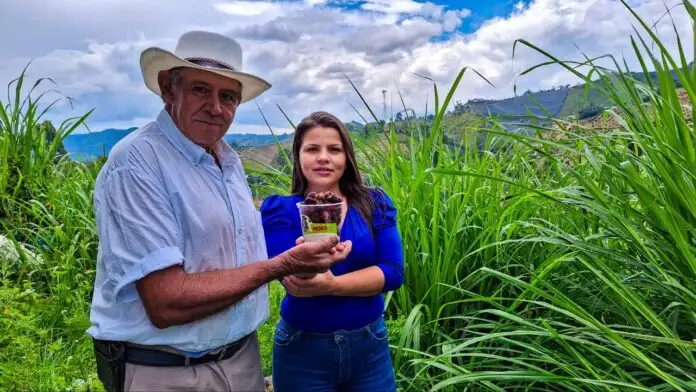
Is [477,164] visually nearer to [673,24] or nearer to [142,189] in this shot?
[673,24]

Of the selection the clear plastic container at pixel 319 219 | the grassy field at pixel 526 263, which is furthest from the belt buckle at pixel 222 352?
the grassy field at pixel 526 263

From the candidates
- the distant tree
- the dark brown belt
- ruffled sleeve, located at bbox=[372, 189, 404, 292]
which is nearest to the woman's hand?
ruffled sleeve, located at bbox=[372, 189, 404, 292]

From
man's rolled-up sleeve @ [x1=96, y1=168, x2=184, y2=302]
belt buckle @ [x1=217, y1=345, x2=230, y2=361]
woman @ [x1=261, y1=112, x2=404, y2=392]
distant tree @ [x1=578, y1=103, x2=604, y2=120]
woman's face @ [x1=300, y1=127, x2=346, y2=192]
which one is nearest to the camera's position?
man's rolled-up sleeve @ [x1=96, y1=168, x2=184, y2=302]

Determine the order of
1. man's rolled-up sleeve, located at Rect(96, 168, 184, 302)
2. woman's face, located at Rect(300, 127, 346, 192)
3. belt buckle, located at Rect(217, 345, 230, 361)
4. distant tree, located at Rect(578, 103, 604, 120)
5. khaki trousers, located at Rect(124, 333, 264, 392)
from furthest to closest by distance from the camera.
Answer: distant tree, located at Rect(578, 103, 604, 120), woman's face, located at Rect(300, 127, 346, 192), belt buckle, located at Rect(217, 345, 230, 361), khaki trousers, located at Rect(124, 333, 264, 392), man's rolled-up sleeve, located at Rect(96, 168, 184, 302)

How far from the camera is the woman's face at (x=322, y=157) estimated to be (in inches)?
89.0

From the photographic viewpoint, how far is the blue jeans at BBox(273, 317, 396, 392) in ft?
7.06

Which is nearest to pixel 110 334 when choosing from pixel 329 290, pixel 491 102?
pixel 329 290

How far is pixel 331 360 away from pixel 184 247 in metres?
0.69

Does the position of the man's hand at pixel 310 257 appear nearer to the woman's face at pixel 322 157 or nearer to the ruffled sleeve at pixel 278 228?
the ruffled sleeve at pixel 278 228

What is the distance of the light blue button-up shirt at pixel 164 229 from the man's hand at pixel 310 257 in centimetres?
23

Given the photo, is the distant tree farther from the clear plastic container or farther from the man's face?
the man's face

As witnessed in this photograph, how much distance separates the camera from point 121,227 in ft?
5.63

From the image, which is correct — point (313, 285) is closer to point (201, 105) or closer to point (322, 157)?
point (322, 157)

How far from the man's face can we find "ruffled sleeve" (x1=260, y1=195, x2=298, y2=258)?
0.37 meters
